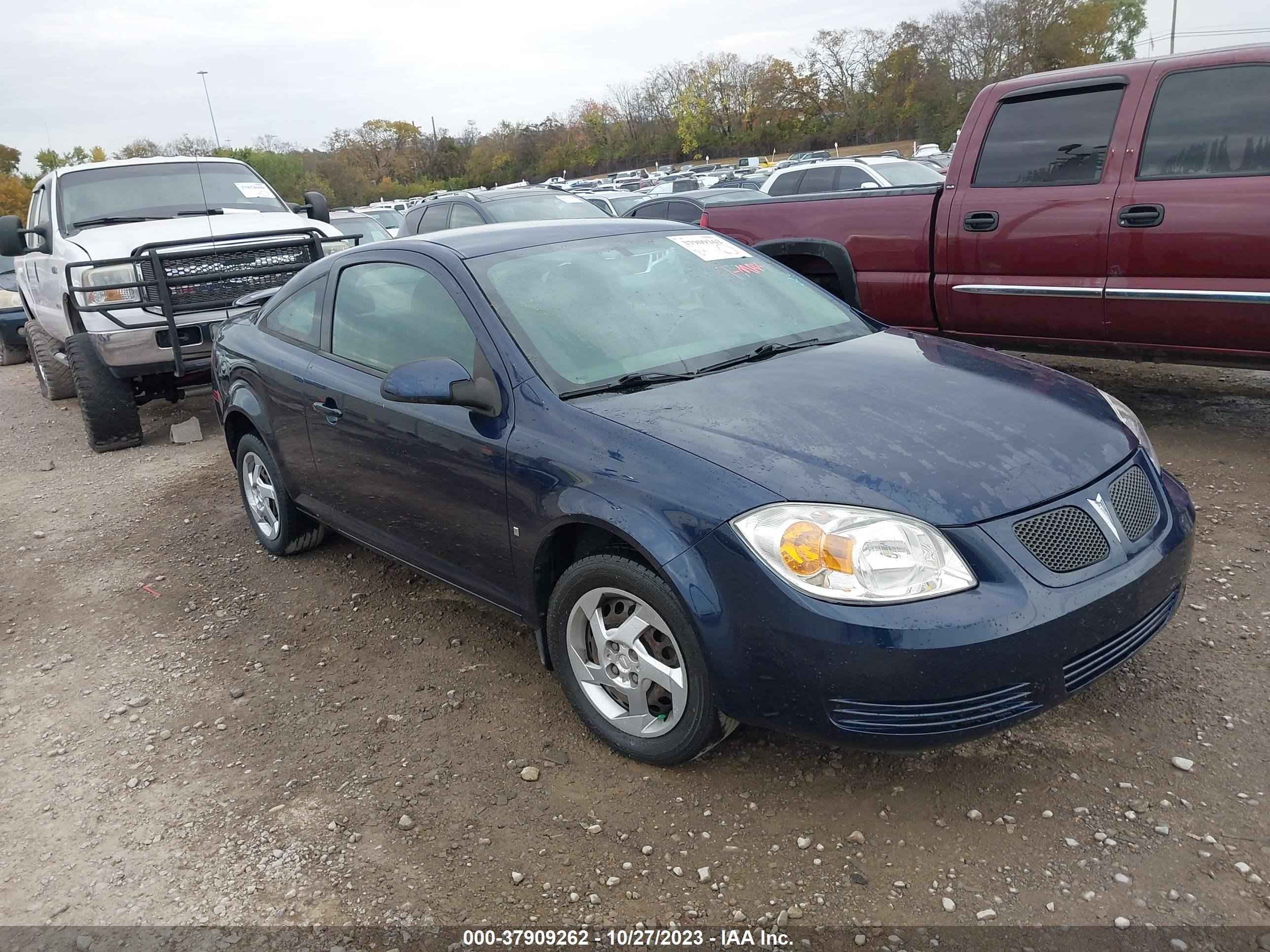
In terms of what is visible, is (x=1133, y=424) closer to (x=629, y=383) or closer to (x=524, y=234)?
(x=629, y=383)

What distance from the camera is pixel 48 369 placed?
985 cm

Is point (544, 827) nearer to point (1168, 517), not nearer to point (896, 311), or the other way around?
point (1168, 517)

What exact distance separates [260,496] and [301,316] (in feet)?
3.88

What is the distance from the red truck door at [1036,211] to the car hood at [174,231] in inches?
200

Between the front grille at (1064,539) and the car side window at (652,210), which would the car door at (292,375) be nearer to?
the front grille at (1064,539)

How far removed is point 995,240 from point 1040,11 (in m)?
55.9

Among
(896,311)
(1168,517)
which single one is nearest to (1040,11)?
(896,311)

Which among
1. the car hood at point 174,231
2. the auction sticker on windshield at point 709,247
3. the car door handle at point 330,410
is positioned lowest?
the car door handle at point 330,410

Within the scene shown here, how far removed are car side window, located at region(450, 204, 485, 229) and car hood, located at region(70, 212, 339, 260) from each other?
2.42 metres

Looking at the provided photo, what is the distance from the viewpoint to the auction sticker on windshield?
401cm

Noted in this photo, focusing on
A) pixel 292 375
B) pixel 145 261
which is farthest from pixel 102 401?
pixel 292 375

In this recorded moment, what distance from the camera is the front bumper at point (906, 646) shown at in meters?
2.39

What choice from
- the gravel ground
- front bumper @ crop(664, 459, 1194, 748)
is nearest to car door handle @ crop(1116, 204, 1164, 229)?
the gravel ground

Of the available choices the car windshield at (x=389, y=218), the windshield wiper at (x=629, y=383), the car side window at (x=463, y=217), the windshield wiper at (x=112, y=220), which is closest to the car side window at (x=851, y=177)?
the car side window at (x=463, y=217)
